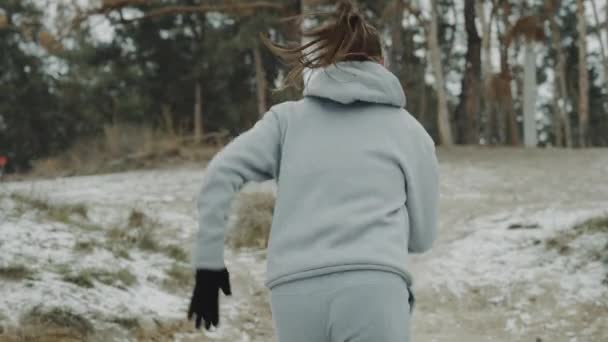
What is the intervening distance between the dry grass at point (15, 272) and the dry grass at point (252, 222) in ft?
8.12

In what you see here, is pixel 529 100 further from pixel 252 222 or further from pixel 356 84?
pixel 356 84

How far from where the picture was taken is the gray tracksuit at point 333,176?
1.95 meters

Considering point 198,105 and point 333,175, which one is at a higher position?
point 333,175

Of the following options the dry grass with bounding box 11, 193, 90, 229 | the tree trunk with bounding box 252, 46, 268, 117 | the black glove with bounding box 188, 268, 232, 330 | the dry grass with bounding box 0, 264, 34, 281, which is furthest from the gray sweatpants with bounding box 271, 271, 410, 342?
the tree trunk with bounding box 252, 46, 268, 117

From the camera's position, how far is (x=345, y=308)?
186cm

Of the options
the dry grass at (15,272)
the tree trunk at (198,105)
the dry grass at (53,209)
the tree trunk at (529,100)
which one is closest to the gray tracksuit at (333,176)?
the dry grass at (15,272)

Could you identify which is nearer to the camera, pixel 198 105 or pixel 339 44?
pixel 339 44

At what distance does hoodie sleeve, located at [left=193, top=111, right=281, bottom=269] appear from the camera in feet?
6.64

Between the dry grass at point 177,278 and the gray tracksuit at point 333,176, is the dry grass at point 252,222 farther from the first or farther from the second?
the gray tracksuit at point 333,176

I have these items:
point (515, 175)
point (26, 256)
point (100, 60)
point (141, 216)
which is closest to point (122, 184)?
point (141, 216)

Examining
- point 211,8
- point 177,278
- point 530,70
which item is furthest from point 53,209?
point 530,70

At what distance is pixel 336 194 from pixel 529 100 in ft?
59.0

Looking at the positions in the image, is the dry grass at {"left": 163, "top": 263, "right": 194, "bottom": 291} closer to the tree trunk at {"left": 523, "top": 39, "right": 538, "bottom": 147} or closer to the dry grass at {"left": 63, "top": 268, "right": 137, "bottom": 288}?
the dry grass at {"left": 63, "top": 268, "right": 137, "bottom": 288}

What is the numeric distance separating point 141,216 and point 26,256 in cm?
224
